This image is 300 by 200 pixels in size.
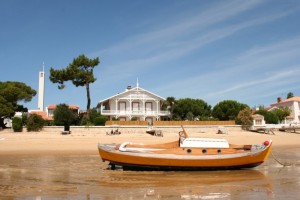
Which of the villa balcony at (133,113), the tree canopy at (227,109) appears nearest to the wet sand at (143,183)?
the villa balcony at (133,113)

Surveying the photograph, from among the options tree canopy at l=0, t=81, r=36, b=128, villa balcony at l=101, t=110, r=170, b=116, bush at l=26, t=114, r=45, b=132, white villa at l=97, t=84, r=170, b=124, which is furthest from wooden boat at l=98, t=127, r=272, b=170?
white villa at l=97, t=84, r=170, b=124

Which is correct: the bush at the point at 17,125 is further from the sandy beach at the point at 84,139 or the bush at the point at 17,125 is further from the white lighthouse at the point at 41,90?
the white lighthouse at the point at 41,90

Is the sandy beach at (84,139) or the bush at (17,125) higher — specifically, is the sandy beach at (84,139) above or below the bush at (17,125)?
below

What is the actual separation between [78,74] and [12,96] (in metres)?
9.93

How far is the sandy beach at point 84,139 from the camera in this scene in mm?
32056

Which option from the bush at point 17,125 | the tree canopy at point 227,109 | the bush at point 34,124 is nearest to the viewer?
the bush at point 17,125

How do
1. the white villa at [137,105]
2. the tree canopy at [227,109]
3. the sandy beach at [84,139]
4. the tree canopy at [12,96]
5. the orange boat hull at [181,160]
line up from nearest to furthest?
the orange boat hull at [181,160], the sandy beach at [84,139], the tree canopy at [12,96], the white villa at [137,105], the tree canopy at [227,109]

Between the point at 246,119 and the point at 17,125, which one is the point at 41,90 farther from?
the point at 246,119

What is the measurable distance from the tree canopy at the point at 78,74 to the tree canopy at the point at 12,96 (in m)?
4.35

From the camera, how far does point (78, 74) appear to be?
177ft

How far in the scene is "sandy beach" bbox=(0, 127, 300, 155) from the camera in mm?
32056

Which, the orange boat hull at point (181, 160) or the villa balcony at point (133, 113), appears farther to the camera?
the villa balcony at point (133, 113)

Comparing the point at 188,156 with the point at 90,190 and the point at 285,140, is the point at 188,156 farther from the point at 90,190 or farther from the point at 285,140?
the point at 285,140

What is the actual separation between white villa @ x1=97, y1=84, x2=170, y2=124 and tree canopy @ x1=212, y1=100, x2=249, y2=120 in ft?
31.2
